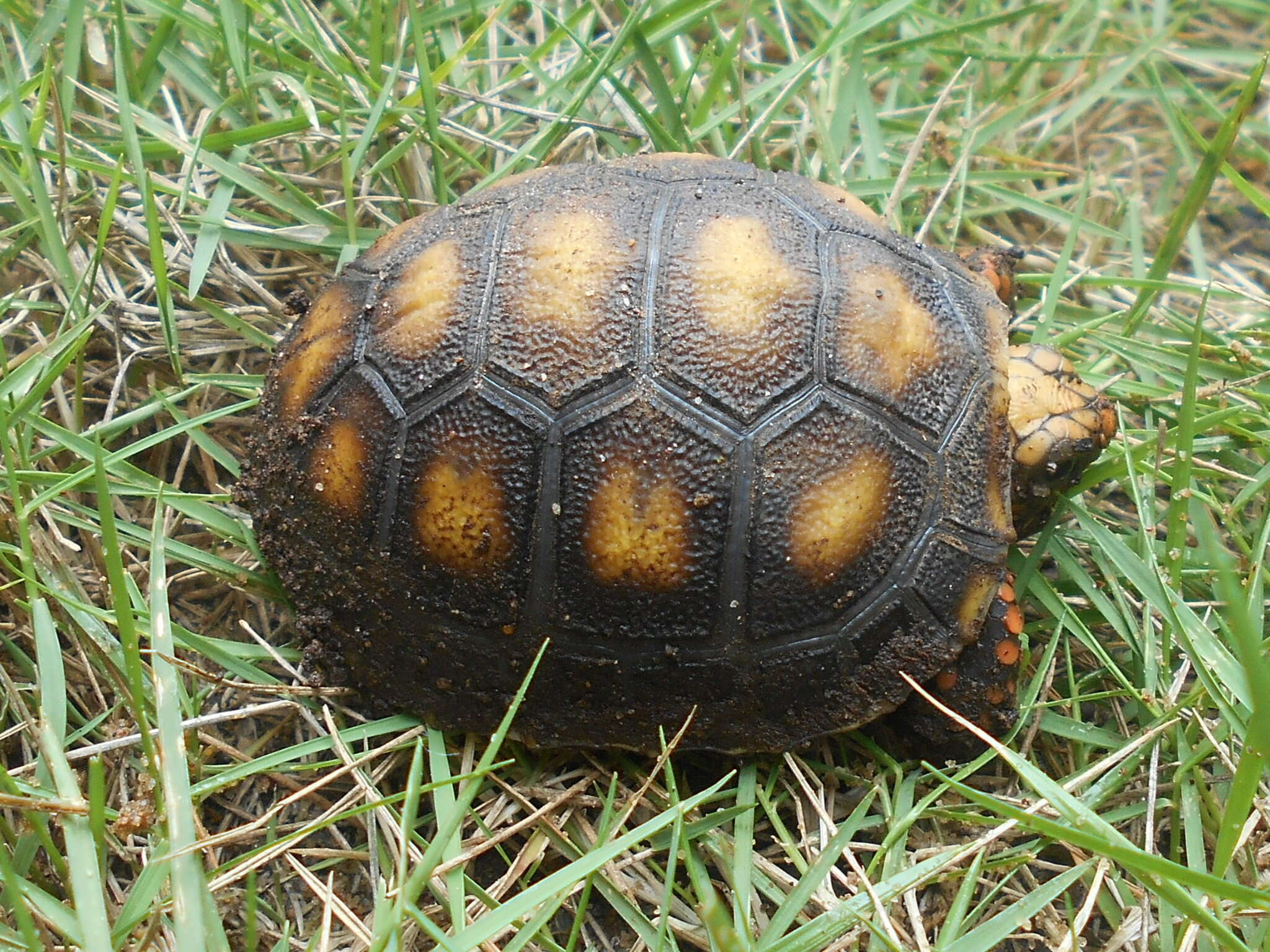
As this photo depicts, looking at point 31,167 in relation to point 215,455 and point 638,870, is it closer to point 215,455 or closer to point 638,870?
point 215,455

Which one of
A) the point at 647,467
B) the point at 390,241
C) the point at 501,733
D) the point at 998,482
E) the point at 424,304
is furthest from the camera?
the point at 390,241

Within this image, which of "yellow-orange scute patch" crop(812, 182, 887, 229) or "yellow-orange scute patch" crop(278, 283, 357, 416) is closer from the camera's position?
"yellow-orange scute patch" crop(278, 283, 357, 416)

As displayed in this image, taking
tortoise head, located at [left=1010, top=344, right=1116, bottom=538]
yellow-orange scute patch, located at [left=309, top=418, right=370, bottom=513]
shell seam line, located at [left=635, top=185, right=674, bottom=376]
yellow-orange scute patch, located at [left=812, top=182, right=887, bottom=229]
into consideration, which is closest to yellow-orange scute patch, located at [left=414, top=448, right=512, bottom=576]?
yellow-orange scute patch, located at [left=309, top=418, right=370, bottom=513]

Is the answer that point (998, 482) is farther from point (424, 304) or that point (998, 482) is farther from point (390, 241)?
point (390, 241)

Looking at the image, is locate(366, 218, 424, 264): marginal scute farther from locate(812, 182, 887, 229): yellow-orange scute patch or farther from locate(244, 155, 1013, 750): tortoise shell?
locate(812, 182, 887, 229): yellow-orange scute patch

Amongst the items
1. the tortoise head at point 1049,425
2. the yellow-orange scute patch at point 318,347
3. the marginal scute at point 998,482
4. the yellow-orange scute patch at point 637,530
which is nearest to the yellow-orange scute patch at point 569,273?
the yellow-orange scute patch at point 637,530

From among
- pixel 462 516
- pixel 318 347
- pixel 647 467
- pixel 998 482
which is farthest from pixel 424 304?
pixel 998 482

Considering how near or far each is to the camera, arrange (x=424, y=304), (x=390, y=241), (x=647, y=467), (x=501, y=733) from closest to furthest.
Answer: (x=501, y=733) → (x=647, y=467) → (x=424, y=304) → (x=390, y=241)

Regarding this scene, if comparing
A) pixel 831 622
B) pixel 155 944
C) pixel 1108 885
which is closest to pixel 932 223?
pixel 831 622
